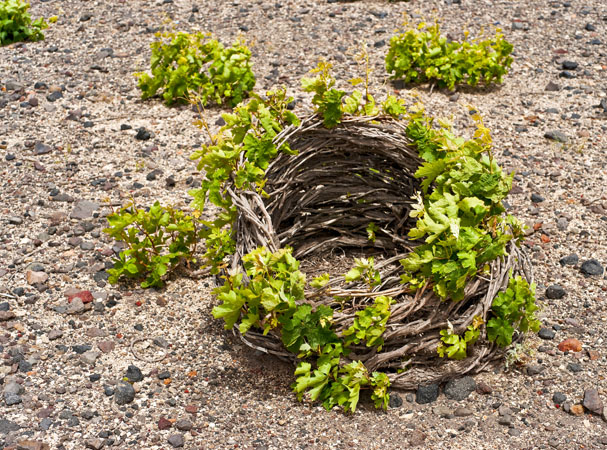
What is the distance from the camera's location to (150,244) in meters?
4.18

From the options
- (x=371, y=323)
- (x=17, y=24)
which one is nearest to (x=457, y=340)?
(x=371, y=323)

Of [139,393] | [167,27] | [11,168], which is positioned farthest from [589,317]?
[167,27]

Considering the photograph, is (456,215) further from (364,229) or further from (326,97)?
(364,229)

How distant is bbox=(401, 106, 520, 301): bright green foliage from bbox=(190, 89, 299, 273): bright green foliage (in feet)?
2.37

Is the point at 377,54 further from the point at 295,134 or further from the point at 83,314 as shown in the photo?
the point at 83,314

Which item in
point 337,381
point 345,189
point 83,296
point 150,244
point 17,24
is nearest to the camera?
point 337,381

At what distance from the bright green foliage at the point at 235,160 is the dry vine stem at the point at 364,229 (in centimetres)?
8

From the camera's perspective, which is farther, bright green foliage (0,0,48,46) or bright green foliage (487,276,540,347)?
bright green foliage (0,0,48,46)

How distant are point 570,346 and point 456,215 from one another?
36.9 inches

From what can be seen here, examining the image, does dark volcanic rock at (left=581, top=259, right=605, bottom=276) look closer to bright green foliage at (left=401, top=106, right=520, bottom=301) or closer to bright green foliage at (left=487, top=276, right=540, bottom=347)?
bright green foliage at (left=401, top=106, right=520, bottom=301)

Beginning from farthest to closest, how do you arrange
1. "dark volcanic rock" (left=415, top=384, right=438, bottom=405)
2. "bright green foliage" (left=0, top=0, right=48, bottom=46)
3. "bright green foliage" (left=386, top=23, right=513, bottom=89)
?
"bright green foliage" (left=0, top=0, right=48, bottom=46) → "bright green foliage" (left=386, top=23, right=513, bottom=89) → "dark volcanic rock" (left=415, top=384, right=438, bottom=405)

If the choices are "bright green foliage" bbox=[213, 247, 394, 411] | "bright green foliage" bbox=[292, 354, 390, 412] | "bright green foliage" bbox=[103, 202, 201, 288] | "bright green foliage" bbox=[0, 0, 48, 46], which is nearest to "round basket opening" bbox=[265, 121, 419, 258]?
"bright green foliage" bbox=[103, 202, 201, 288]

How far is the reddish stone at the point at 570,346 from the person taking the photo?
3.67 m

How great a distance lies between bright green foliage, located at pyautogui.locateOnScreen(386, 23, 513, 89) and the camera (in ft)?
19.0
